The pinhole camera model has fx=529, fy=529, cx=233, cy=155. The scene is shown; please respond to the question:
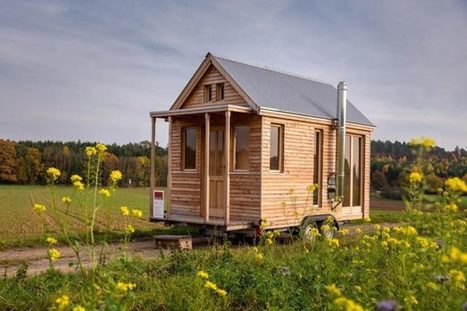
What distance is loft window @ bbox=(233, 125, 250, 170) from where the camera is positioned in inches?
553

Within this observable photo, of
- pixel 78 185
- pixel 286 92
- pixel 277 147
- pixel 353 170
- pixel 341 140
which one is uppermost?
pixel 286 92

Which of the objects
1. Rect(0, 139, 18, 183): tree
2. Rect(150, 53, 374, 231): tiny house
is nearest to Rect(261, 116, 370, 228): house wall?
Rect(150, 53, 374, 231): tiny house

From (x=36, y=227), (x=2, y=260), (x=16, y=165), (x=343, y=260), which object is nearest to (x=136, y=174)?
(x=16, y=165)

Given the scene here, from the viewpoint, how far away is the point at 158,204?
14.8 m

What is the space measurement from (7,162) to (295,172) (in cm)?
6062

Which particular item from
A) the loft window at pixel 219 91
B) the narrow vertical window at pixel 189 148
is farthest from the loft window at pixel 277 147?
the narrow vertical window at pixel 189 148

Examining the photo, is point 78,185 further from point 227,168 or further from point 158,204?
point 158,204

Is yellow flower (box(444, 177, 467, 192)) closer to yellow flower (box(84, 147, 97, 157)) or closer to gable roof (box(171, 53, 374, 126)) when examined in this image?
yellow flower (box(84, 147, 97, 157))

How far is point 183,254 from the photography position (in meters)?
8.16

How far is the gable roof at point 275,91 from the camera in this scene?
46.5ft

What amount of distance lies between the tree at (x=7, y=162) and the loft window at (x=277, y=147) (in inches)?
2323

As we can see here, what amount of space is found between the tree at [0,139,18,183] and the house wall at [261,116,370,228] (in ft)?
192

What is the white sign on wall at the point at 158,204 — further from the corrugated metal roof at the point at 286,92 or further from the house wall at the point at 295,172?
the corrugated metal roof at the point at 286,92

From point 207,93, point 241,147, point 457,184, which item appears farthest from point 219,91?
point 457,184
